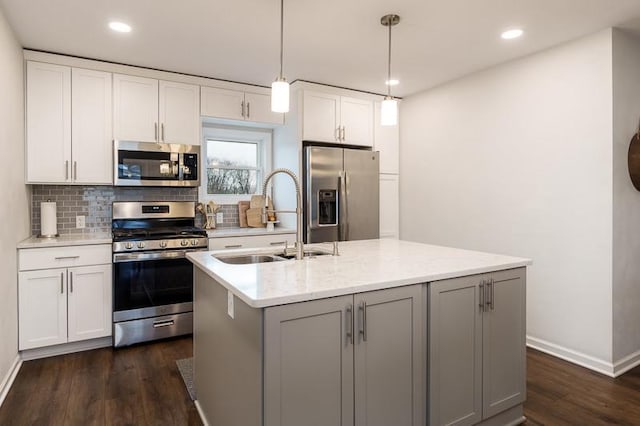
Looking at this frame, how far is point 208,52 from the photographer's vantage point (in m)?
3.23

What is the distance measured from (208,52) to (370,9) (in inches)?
56.6

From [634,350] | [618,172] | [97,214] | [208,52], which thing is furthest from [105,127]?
[634,350]

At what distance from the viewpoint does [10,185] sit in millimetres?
2689

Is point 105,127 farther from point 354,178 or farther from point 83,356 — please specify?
point 354,178

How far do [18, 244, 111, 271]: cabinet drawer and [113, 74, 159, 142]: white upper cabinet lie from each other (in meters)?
1.02

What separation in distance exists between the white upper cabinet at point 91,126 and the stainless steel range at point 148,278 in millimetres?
394

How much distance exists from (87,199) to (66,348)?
1317 mm

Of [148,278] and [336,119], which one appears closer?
[148,278]

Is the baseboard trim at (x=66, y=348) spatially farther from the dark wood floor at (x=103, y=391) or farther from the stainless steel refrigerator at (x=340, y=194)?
the stainless steel refrigerator at (x=340, y=194)

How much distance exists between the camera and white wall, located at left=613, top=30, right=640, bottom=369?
2771 millimetres

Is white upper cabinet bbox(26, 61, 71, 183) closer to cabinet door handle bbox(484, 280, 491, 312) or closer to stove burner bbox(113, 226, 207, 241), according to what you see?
stove burner bbox(113, 226, 207, 241)

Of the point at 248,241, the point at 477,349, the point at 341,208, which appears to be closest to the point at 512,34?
the point at 341,208

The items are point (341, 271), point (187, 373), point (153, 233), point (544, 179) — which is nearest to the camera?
point (341, 271)

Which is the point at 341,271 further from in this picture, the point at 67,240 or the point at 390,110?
the point at 67,240
